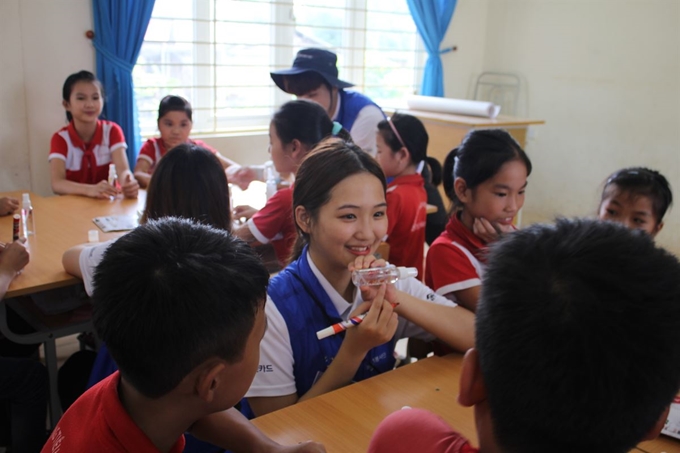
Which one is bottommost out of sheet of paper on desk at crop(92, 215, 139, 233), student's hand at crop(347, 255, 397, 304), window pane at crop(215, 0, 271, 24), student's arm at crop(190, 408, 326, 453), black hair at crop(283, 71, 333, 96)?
student's arm at crop(190, 408, 326, 453)

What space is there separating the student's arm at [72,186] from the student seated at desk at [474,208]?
183cm

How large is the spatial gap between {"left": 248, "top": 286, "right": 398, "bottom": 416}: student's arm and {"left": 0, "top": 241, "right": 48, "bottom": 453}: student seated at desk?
911 mm

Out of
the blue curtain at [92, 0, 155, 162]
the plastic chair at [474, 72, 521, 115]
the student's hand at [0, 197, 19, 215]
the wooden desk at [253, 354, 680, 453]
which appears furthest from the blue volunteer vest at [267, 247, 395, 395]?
the plastic chair at [474, 72, 521, 115]

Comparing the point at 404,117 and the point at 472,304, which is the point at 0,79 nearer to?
the point at 404,117

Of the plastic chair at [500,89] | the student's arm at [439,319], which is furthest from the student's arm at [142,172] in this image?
the plastic chair at [500,89]

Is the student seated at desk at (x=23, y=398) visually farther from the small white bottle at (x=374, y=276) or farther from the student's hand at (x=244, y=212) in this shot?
the small white bottle at (x=374, y=276)

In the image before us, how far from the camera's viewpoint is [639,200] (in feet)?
6.30

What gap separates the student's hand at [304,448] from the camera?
103cm

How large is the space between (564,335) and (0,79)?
3.97m

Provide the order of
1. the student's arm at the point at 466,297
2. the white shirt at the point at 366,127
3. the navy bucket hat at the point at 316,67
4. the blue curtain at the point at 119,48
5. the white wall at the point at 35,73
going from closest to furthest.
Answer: the student's arm at the point at 466,297
the navy bucket hat at the point at 316,67
the white shirt at the point at 366,127
the white wall at the point at 35,73
the blue curtain at the point at 119,48

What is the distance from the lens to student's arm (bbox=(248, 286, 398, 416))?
1.30m

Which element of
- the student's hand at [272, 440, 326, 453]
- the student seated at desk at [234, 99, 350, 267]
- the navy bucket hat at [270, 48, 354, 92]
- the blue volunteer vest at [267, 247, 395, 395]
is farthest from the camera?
the navy bucket hat at [270, 48, 354, 92]

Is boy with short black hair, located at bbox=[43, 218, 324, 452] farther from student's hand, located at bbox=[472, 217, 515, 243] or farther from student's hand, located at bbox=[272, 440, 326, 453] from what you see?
student's hand, located at bbox=[472, 217, 515, 243]

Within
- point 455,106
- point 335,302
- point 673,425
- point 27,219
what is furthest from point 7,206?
point 455,106
